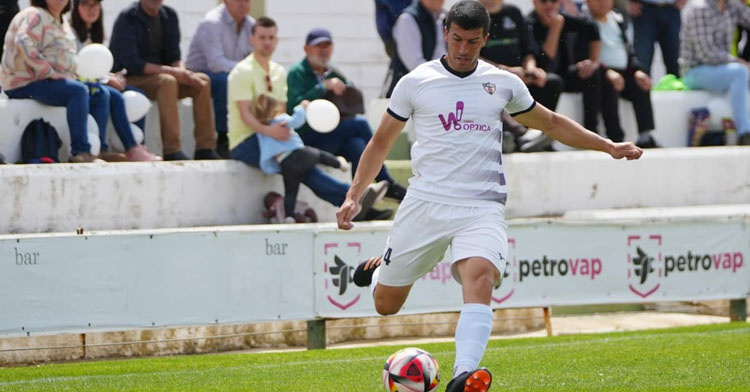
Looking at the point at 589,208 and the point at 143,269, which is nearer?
the point at 143,269

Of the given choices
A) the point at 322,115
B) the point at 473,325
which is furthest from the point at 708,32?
the point at 473,325

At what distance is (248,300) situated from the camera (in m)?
11.3

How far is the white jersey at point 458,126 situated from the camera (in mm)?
7312

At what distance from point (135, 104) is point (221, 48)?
4.81 ft

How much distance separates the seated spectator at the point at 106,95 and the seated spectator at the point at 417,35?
3.00 meters

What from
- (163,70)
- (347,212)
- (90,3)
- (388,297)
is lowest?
(388,297)

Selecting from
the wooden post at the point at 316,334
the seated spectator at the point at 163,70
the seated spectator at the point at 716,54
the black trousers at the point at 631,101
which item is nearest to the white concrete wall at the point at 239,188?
the black trousers at the point at 631,101

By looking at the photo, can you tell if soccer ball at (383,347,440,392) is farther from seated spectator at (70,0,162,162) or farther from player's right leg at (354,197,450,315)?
seated spectator at (70,0,162,162)

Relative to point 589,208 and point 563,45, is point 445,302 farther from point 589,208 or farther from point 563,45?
point 563,45

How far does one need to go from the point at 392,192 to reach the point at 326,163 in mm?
804

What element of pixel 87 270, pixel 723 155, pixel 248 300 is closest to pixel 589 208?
pixel 723 155

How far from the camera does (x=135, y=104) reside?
12.8m

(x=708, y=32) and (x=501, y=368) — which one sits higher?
(x=708, y=32)

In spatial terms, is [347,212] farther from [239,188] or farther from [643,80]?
[643,80]
